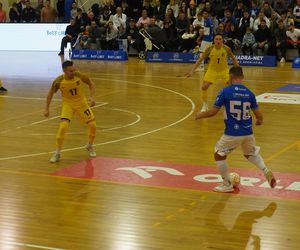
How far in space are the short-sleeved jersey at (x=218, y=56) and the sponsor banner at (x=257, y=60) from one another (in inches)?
413

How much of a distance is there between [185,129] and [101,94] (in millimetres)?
5665

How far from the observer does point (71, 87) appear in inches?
463

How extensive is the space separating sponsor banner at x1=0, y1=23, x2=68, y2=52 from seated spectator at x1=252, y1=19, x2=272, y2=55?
10.8m

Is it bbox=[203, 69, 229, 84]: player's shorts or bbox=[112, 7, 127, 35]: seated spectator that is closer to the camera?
bbox=[203, 69, 229, 84]: player's shorts

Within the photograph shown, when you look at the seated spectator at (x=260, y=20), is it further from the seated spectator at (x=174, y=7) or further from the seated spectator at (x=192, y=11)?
the seated spectator at (x=174, y=7)

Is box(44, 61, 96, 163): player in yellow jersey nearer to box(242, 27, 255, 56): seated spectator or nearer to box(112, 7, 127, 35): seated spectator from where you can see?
box(242, 27, 255, 56): seated spectator

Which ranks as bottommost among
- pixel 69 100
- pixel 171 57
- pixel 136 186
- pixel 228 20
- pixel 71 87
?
pixel 171 57

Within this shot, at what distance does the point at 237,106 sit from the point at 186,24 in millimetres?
20135

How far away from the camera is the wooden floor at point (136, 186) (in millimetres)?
7797

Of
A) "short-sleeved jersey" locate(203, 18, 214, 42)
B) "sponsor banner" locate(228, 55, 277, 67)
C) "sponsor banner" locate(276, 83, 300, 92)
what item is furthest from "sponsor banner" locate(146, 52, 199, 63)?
"sponsor banner" locate(276, 83, 300, 92)

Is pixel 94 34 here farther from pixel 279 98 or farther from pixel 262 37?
pixel 279 98

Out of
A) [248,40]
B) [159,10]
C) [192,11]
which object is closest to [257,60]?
[248,40]

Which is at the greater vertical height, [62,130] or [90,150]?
[62,130]

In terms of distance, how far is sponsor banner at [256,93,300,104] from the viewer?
1816 centimetres
